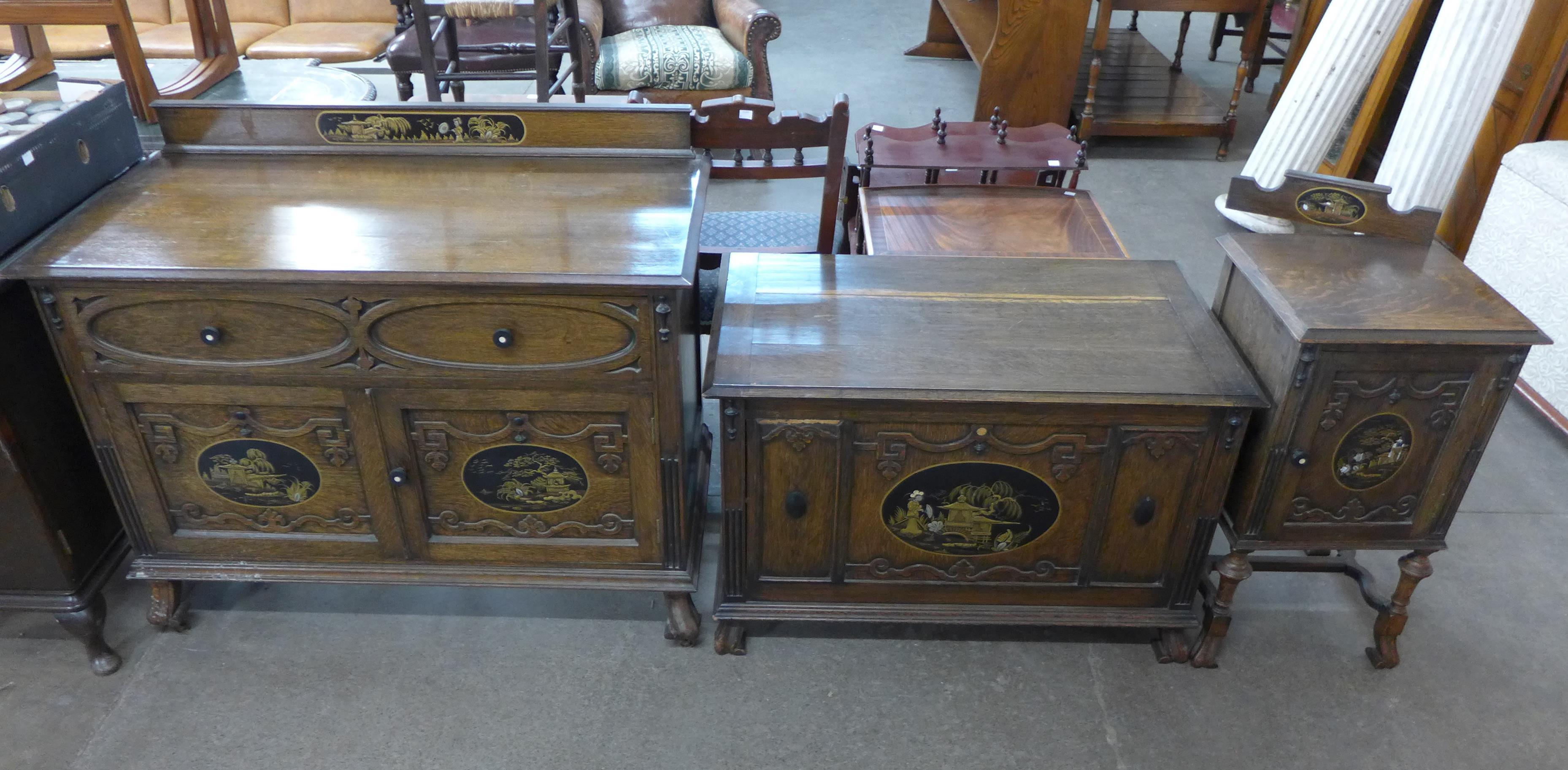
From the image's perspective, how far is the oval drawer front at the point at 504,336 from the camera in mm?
1694

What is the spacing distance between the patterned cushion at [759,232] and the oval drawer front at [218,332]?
1123 mm

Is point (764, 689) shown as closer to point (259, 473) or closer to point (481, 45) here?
point (259, 473)

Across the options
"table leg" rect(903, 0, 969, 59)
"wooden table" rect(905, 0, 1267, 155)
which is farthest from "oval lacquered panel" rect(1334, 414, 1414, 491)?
"table leg" rect(903, 0, 969, 59)

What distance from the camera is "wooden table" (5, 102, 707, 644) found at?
1.68 metres

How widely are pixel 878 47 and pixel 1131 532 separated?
→ 4839 millimetres

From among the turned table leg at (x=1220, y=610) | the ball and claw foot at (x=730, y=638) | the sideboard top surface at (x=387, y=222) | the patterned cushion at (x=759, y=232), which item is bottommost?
the ball and claw foot at (x=730, y=638)

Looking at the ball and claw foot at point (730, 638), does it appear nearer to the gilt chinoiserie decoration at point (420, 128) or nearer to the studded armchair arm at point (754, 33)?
the gilt chinoiserie decoration at point (420, 128)

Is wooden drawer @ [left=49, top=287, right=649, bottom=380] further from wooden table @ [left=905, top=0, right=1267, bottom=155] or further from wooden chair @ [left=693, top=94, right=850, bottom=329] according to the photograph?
wooden table @ [left=905, top=0, right=1267, bottom=155]

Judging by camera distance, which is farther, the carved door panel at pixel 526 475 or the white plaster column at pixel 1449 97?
the white plaster column at pixel 1449 97

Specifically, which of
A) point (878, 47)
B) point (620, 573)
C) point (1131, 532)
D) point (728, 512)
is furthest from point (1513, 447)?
point (878, 47)

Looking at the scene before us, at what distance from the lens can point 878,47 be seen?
20.3 ft

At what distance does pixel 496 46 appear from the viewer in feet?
11.6

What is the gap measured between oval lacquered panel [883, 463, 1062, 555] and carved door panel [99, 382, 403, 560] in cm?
99

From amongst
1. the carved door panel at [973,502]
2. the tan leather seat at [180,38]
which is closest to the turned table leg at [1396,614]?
the carved door panel at [973,502]
